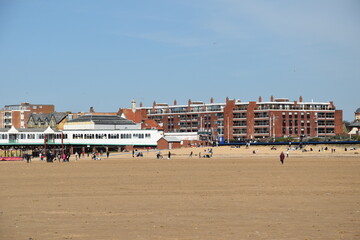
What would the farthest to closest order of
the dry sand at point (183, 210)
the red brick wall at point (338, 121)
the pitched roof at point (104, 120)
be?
the red brick wall at point (338, 121)
the pitched roof at point (104, 120)
the dry sand at point (183, 210)

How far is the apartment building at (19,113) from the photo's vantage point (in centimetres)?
17100

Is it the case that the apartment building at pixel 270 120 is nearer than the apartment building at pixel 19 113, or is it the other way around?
the apartment building at pixel 270 120

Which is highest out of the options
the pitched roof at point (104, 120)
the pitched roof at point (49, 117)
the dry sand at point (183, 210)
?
the pitched roof at point (49, 117)

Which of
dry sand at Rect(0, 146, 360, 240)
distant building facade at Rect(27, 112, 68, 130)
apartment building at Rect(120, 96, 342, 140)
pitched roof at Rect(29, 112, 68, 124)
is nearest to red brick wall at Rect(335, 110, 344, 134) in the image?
apartment building at Rect(120, 96, 342, 140)

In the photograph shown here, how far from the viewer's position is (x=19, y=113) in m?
172

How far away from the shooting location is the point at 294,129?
147 metres

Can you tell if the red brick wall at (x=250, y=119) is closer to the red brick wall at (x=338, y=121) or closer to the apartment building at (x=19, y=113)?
the red brick wall at (x=338, y=121)

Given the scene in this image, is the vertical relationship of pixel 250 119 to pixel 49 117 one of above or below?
below

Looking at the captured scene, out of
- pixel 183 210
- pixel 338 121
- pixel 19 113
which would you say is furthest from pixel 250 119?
pixel 183 210

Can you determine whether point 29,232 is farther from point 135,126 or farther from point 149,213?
point 135,126

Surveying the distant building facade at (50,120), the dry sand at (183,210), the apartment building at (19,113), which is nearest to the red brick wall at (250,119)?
the distant building facade at (50,120)

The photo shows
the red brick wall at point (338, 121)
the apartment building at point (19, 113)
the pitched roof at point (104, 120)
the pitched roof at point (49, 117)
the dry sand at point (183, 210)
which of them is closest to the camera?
the dry sand at point (183, 210)

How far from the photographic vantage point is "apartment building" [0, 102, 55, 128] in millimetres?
171000

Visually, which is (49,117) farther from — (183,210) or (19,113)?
(183,210)
